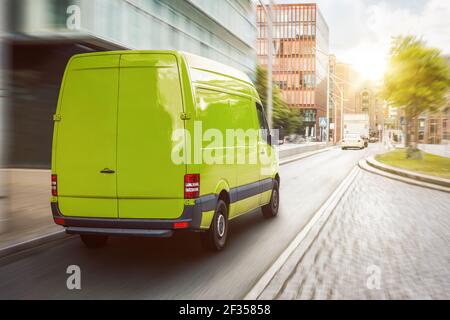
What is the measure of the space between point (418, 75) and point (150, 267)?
83.9ft

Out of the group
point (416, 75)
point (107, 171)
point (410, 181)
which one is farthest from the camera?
point (416, 75)

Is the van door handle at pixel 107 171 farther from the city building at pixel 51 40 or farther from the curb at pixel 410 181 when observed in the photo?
the city building at pixel 51 40

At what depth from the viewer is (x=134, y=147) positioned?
6578 mm

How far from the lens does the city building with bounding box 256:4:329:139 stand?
336ft

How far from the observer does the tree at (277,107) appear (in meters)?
41.8

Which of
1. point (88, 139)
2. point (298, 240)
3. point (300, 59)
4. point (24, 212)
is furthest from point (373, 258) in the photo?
point (300, 59)

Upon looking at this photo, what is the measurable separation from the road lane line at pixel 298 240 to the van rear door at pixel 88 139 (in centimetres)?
189

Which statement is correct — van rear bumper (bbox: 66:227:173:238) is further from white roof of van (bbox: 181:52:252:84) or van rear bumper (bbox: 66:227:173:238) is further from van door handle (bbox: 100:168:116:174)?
white roof of van (bbox: 181:52:252:84)

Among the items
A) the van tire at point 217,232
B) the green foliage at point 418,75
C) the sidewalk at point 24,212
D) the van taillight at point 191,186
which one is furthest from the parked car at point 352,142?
the van taillight at point 191,186

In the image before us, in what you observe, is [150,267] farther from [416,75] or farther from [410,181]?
[416,75]

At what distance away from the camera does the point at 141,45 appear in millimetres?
23719
